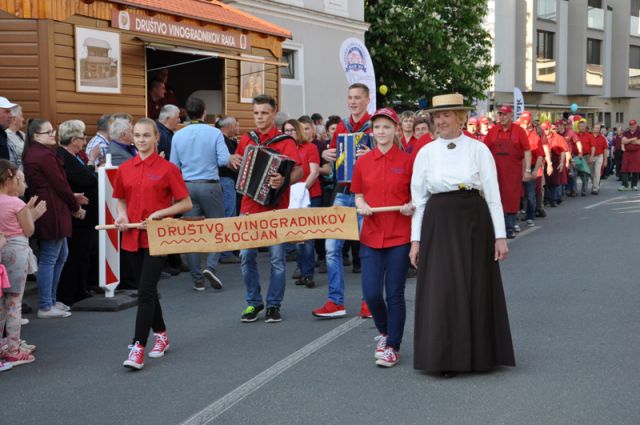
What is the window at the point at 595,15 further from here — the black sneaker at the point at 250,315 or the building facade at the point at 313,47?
the black sneaker at the point at 250,315

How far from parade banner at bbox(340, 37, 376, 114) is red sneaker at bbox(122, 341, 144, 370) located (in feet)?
33.0

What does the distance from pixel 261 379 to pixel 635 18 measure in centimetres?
6021

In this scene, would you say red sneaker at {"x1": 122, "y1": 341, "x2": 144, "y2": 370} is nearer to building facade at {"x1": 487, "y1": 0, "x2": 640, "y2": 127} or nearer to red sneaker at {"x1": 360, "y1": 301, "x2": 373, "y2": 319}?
red sneaker at {"x1": 360, "y1": 301, "x2": 373, "y2": 319}

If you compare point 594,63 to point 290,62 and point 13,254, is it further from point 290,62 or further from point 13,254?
point 13,254

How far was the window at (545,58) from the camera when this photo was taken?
50.6m

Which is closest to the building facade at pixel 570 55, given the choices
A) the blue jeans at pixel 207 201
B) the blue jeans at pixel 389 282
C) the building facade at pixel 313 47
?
the building facade at pixel 313 47

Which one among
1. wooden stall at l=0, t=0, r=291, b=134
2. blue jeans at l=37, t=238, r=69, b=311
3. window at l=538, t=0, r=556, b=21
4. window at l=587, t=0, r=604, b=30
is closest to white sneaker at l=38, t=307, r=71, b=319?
blue jeans at l=37, t=238, r=69, b=311

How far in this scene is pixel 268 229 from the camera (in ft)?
24.2

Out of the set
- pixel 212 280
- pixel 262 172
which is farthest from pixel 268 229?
pixel 212 280

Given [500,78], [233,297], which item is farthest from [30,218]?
[500,78]

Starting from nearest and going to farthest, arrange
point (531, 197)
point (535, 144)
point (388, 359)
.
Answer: point (388, 359)
point (531, 197)
point (535, 144)

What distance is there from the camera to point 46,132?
8.33m

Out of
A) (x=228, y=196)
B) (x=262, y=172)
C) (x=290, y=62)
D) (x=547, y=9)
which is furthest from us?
(x=547, y=9)

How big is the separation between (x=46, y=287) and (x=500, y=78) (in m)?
40.7
